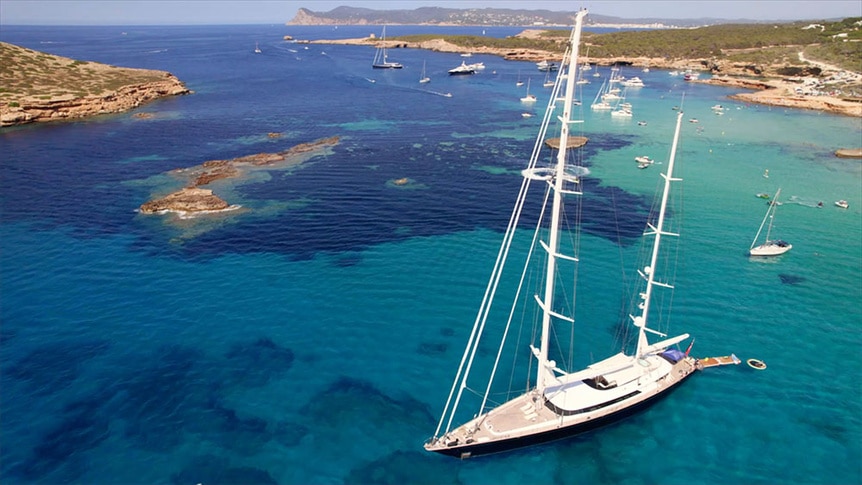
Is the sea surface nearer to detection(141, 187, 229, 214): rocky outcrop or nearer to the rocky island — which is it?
detection(141, 187, 229, 214): rocky outcrop

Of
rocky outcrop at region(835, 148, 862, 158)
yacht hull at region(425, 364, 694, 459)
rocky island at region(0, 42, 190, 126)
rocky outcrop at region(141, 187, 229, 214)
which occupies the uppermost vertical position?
rocky island at region(0, 42, 190, 126)

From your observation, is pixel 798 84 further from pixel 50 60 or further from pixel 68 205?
pixel 50 60

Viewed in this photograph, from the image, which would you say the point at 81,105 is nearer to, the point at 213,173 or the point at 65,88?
the point at 65,88

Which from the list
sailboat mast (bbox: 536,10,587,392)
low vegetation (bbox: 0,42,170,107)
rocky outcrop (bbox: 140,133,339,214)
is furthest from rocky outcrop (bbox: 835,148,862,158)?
low vegetation (bbox: 0,42,170,107)

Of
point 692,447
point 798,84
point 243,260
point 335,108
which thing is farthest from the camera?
point 798,84

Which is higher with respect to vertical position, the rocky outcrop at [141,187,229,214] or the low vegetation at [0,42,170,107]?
the low vegetation at [0,42,170,107]

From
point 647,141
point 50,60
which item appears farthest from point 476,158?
point 50,60

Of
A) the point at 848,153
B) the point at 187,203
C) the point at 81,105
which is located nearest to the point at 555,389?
the point at 187,203
